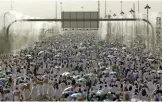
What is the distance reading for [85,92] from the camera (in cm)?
1148

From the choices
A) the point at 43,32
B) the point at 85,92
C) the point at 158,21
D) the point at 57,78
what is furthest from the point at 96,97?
the point at 43,32

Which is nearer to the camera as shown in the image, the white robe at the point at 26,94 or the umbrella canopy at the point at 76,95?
the umbrella canopy at the point at 76,95

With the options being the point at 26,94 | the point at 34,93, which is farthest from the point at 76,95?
the point at 26,94

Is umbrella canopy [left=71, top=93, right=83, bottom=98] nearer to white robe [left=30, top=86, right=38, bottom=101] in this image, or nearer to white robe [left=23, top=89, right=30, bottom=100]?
white robe [left=30, top=86, right=38, bottom=101]

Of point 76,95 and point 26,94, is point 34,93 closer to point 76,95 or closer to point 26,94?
point 26,94

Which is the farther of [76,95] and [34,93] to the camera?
[34,93]

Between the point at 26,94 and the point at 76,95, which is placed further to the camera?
the point at 26,94

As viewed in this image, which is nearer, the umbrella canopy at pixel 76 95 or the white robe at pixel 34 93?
the umbrella canopy at pixel 76 95

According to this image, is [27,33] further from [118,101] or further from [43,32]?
[118,101]

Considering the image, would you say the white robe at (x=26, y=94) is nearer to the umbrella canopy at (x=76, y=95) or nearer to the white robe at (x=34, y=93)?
the white robe at (x=34, y=93)

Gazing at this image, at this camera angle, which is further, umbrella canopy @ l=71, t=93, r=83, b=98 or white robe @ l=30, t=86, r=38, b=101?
white robe @ l=30, t=86, r=38, b=101

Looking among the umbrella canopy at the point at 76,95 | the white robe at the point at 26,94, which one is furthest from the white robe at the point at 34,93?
the umbrella canopy at the point at 76,95

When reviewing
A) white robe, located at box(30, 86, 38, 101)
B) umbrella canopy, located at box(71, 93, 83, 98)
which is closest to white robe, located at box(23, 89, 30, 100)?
white robe, located at box(30, 86, 38, 101)

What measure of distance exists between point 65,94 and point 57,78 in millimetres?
3046
